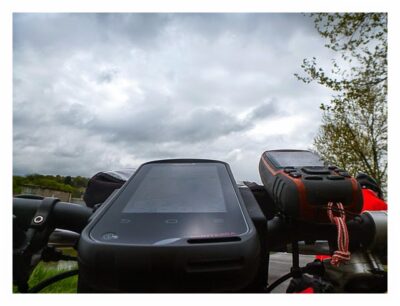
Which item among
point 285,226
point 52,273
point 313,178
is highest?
point 313,178

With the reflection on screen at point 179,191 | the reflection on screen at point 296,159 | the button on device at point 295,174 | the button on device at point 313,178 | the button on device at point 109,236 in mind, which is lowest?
the button on device at point 109,236

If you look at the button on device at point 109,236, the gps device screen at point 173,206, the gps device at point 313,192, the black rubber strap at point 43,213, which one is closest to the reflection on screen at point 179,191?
the gps device screen at point 173,206

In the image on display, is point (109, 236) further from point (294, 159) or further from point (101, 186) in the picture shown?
point (294, 159)

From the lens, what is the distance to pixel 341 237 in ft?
4.11

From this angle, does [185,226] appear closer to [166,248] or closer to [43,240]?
[166,248]

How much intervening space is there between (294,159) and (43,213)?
1.16 metres

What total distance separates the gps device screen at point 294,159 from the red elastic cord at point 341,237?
30cm

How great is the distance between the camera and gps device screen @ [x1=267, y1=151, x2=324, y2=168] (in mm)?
1562

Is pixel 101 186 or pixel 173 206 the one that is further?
pixel 101 186

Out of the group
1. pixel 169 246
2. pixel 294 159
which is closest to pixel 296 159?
pixel 294 159

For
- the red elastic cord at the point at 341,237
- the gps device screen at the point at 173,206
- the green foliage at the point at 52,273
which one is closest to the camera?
the gps device screen at the point at 173,206

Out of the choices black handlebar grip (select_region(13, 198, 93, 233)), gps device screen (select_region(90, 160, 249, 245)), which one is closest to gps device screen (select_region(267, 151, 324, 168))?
gps device screen (select_region(90, 160, 249, 245))

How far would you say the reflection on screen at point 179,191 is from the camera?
4.23 feet

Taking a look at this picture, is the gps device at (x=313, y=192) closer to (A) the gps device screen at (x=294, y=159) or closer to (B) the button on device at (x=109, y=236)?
(A) the gps device screen at (x=294, y=159)
